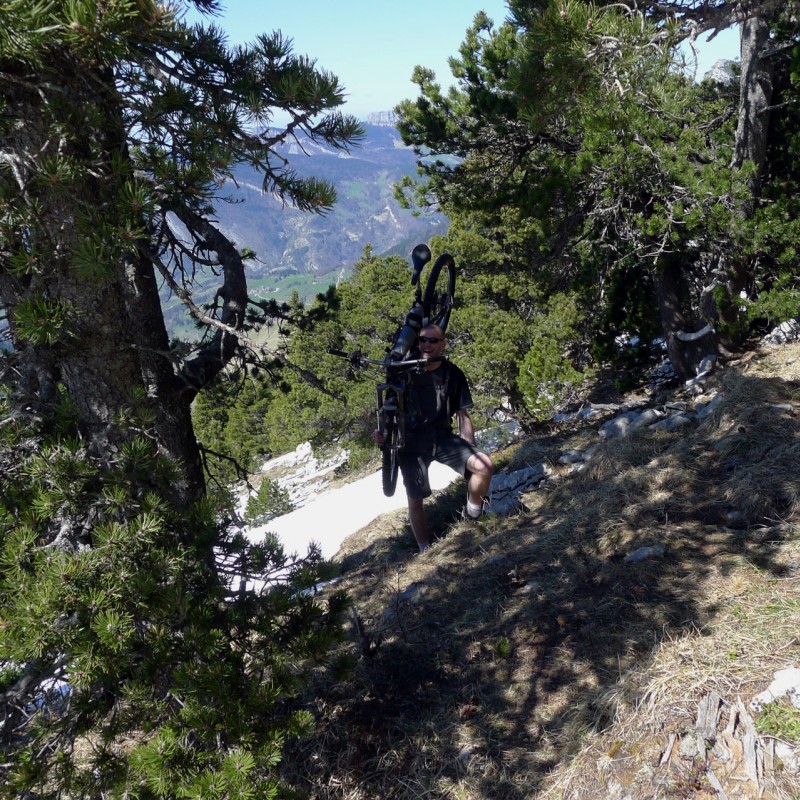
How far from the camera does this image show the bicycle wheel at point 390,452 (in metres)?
4.74

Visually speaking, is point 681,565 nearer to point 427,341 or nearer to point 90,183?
point 427,341

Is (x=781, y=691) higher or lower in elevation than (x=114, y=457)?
lower

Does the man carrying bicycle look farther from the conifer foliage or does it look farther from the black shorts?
the conifer foliage

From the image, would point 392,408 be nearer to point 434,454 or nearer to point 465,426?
point 434,454

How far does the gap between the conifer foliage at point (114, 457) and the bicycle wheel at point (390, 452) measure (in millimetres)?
2072

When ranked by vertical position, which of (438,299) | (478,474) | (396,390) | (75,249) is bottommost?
(478,474)

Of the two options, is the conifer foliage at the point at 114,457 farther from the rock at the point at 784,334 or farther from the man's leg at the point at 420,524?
the rock at the point at 784,334

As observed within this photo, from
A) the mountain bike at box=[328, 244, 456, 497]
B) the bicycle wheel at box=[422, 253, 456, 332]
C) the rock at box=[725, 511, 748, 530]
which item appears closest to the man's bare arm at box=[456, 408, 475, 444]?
the mountain bike at box=[328, 244, 456, 497]

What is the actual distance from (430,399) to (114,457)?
9.32 feet

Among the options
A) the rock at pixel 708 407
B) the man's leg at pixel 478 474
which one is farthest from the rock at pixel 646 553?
the rock at pixel 708 407

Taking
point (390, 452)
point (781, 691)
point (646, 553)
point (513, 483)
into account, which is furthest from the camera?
point (513, 483)

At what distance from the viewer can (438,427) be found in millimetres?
4965

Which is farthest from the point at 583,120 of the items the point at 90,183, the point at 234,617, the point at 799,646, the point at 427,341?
the point at 234,617

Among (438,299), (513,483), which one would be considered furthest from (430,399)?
(513,483)
